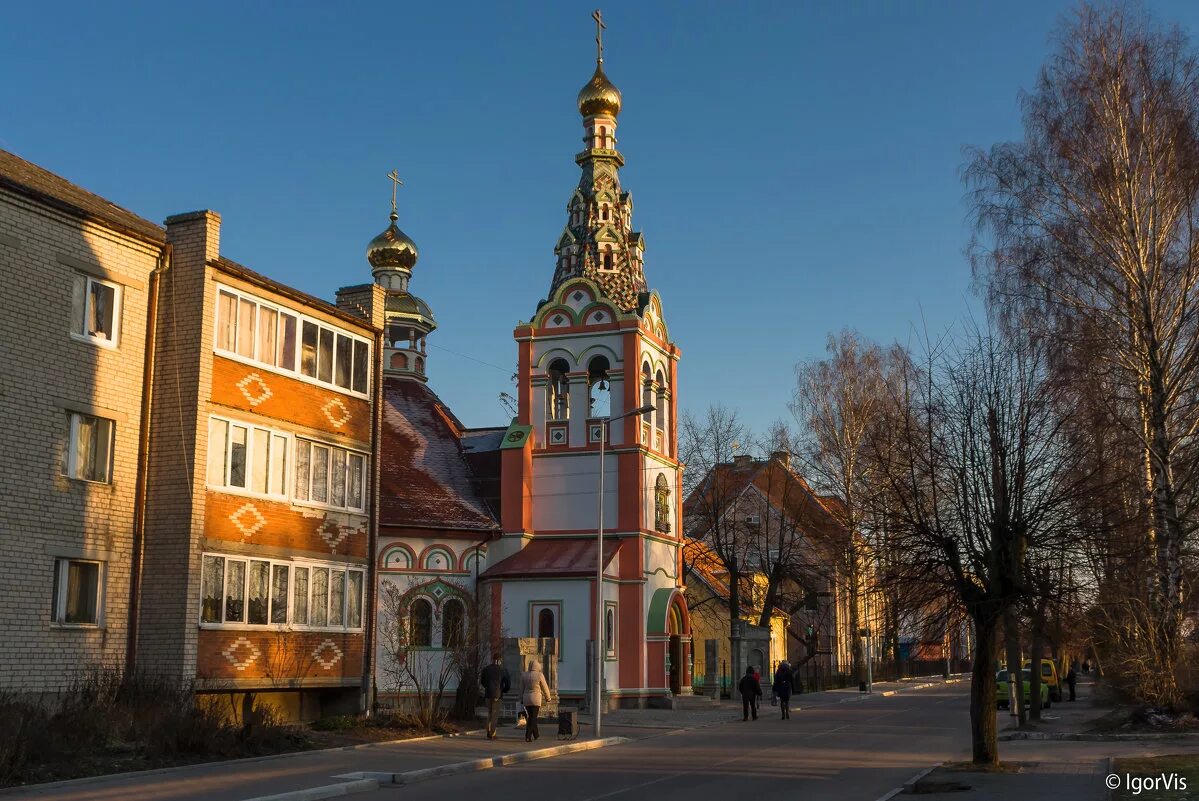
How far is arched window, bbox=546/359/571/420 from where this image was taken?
133ft

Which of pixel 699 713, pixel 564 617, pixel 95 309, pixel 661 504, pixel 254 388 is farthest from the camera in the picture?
pixel 661 504

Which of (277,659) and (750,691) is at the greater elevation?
(277,659)

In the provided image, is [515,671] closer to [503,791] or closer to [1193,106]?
[503,791]

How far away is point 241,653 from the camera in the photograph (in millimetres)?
24812

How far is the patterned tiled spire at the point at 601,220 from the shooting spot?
41656 mm

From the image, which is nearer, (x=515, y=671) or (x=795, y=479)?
(x=515, y=671)

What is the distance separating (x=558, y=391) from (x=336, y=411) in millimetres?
13837

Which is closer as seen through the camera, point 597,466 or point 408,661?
point 408,661

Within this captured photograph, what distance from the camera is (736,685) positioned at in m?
43.4

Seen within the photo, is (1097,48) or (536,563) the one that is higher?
(1097,48)

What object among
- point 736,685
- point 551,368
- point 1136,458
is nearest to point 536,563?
point 551,368

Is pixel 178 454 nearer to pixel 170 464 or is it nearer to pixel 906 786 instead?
pixel 170 464

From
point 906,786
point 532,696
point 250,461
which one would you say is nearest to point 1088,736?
point 906,786

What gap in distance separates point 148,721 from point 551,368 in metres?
22.9
